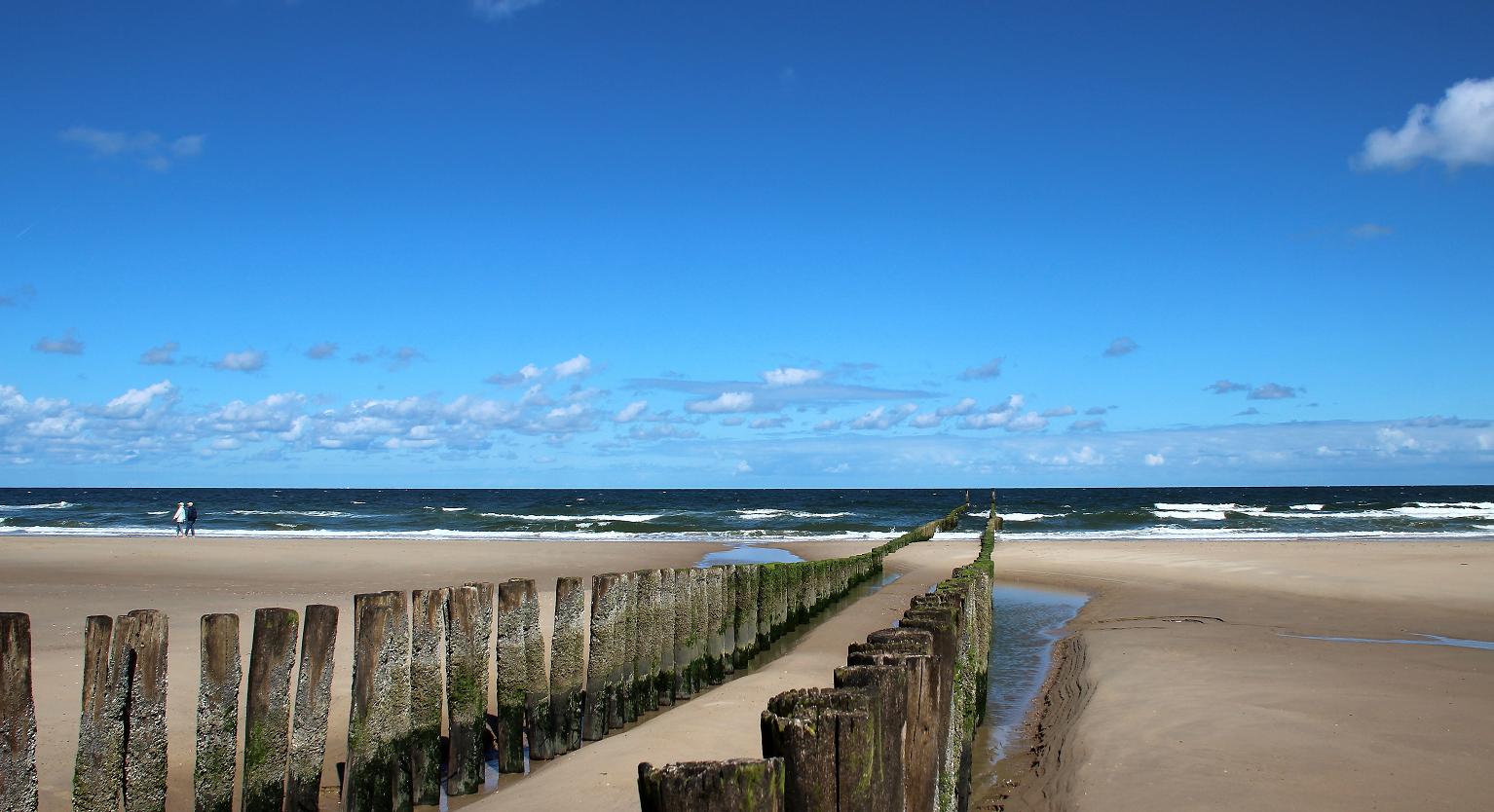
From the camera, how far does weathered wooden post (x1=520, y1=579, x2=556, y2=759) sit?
7.39m

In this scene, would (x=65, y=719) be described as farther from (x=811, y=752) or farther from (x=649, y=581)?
(x=811, y=752)

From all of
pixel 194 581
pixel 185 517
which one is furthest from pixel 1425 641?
pixel 185 517

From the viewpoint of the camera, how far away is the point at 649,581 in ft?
29.3

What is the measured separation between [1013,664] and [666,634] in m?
4.98

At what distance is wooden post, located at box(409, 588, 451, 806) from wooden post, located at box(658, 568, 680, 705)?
2856mm

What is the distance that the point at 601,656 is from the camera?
8258 mm

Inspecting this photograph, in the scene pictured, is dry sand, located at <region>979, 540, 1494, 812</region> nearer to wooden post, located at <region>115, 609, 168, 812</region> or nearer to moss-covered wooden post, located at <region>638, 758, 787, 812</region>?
moss-covered wooden post, located at <region>638, 758, 787, 812</region>

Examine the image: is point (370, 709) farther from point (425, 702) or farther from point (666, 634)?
point (666, 634)

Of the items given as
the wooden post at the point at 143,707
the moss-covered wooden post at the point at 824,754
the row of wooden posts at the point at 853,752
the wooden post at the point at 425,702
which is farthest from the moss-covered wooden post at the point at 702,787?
the wooden post at the point at 425,702

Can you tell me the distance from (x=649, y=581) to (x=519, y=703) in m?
1.84

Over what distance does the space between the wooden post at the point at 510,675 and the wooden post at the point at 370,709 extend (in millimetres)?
1252

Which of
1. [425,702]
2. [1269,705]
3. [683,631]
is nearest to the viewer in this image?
[425,702]

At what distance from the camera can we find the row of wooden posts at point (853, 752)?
246cm

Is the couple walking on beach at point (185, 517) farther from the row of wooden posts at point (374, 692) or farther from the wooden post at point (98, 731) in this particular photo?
the wooden post at point (98, 731)
